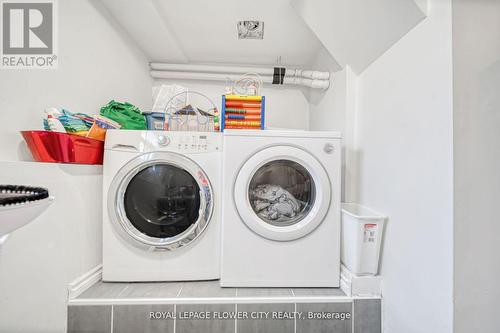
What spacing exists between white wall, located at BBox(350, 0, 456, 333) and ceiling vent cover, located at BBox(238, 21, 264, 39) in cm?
94

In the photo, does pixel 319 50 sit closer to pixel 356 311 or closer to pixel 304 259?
pixel 304 259

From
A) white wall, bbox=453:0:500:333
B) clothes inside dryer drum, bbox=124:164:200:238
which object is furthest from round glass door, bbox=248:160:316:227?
white wall, bbox=453:0:500:333

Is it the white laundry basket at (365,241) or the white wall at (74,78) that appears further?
the white laundry basket at (365,241)

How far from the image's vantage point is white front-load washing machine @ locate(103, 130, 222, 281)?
118cm

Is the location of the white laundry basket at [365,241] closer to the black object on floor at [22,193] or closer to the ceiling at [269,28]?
the ceiling at [269,28]

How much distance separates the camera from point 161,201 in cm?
124

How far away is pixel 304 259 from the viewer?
1186 millimetres

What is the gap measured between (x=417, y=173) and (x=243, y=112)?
0.97 m

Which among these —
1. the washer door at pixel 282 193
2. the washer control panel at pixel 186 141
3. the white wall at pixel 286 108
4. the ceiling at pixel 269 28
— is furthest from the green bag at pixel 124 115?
the white wall at pixel 286 108

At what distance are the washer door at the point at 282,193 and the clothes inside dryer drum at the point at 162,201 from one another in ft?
0.99

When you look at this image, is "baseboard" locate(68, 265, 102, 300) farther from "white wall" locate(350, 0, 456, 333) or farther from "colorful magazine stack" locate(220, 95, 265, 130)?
"white wall" locate(350, 0, 456, 333)

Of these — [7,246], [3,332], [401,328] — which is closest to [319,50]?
[401,328]

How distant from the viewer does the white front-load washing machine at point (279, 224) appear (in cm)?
117

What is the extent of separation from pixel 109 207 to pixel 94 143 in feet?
1.21
